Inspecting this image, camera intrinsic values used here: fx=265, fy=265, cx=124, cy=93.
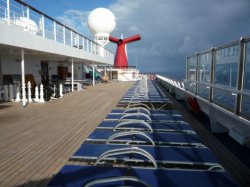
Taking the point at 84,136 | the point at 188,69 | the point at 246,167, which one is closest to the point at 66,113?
the point at 84,136

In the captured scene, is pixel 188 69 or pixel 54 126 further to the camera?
pixel 188 69

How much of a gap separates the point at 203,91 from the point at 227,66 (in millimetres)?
2257

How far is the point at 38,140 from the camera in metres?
5.19

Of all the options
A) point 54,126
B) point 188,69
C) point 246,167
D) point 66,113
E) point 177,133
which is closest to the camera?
point 246,167

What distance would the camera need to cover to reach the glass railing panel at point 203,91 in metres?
6.67

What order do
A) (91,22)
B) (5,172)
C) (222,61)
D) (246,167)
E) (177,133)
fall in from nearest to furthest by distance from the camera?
(5,172)
(246,167)
(177,133)
(222,61)
(91,22)

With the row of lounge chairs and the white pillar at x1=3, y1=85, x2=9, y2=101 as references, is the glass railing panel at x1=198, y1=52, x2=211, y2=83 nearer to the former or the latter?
the row of lounge chairs

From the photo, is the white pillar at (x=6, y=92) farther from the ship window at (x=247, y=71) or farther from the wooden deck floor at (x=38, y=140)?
the ship window at (x=247, y=71)

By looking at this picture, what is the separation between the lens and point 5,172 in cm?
360

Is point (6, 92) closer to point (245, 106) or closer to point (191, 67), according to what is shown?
point (191, 67)

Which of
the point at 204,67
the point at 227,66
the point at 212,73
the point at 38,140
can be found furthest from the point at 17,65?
the point at 227,66

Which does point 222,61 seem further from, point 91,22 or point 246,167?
point 91,22

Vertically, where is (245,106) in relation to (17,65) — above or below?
below

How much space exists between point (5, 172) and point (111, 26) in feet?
101
